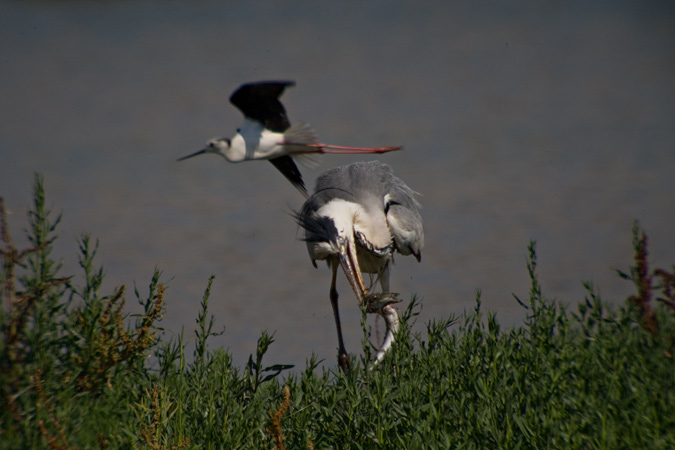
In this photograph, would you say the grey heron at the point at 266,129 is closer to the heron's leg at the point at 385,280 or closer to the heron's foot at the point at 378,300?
the heron's foot at the point at 378,300

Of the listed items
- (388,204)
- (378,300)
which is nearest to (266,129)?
(378,300)

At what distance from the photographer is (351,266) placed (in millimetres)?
5461

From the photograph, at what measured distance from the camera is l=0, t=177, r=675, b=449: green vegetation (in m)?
3.14

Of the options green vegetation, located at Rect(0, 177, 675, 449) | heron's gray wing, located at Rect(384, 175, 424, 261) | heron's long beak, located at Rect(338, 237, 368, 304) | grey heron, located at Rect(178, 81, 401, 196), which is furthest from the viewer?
heron's gray wing, located at Rect(384, 175, 424, 261)

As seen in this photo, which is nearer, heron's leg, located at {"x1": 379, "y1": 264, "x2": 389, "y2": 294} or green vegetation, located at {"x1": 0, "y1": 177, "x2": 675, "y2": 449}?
green vegetation, located at {"x1": 0, "y1": 177, "x2": 675, "y2": 449}

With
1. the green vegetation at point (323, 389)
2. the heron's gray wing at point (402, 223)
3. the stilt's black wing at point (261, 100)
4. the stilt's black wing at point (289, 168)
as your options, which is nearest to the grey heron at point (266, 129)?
the stilt's black wing at point (261, 100)

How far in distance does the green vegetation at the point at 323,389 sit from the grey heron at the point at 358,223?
157 centimetres

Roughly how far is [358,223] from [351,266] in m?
0.53

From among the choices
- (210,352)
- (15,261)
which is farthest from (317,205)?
(15,261)

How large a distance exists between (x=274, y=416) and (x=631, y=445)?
1440mm

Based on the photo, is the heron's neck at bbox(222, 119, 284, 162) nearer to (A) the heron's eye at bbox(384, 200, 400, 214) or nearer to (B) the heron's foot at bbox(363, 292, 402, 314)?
(B) the heron's foot at bbox(363, 292, 402, 314)

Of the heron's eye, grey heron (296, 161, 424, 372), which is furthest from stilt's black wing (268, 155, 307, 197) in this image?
the heron's eye

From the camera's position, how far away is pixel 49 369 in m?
3.34

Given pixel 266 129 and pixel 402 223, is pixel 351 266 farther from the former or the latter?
pixel 266 129
